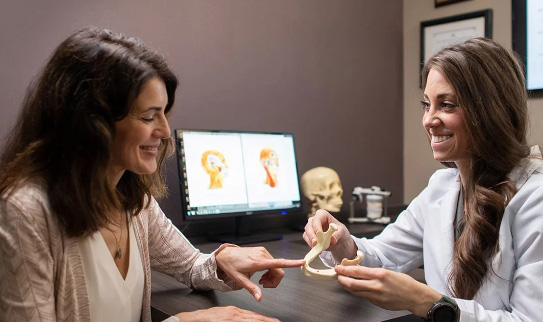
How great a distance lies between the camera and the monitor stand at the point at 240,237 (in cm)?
228

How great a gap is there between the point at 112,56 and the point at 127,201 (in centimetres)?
39

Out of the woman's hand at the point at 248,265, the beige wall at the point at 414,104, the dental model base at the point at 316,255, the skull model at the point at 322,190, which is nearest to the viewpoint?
the dental model base at the point at 316,255

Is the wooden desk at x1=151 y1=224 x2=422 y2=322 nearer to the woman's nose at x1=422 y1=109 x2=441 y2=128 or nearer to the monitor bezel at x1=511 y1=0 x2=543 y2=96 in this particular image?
the woman's nose at x1=422 y1=109 x2=441 y2=128

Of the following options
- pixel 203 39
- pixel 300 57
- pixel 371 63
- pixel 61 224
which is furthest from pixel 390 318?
pixel 371 63

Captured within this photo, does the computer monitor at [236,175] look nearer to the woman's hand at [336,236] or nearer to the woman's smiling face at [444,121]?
the woman's hand at [336,236]

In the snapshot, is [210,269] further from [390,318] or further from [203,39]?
[203,39]

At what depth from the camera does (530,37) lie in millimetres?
2631

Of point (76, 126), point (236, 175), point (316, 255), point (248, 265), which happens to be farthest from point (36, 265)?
point (236, 175)

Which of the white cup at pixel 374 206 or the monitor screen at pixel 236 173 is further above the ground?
the monitor screen at pixel 236 173

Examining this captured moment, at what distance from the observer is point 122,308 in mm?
1261

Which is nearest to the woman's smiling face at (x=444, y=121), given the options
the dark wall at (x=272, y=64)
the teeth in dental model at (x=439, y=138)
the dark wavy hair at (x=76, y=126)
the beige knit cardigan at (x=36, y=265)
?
the teeth in dental model at (x=439, y=138)

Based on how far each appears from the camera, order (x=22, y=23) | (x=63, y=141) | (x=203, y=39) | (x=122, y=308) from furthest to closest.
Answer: (x=203, y=39), (x=22, y=23), (x=122, y=308), (x=63, y=141)

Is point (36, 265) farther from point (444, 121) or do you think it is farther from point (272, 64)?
point (272, 64)

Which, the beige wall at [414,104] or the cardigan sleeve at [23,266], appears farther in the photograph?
the beige wall at [414,104]
